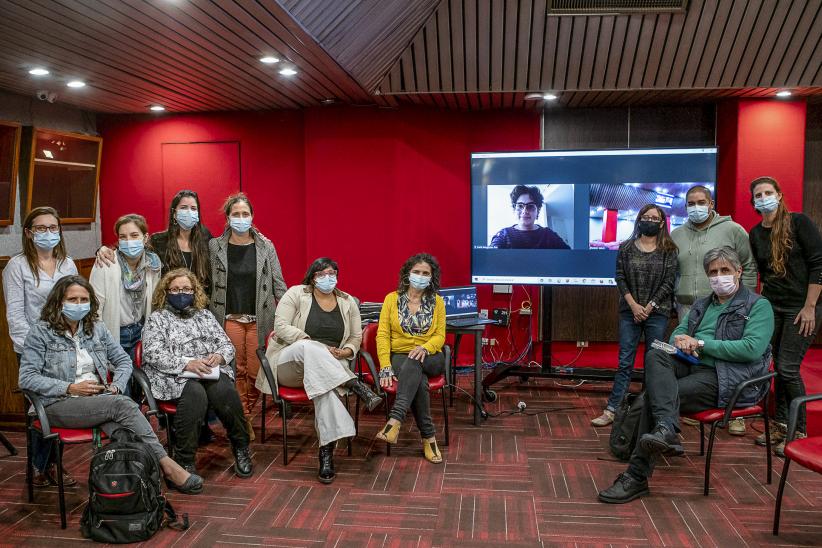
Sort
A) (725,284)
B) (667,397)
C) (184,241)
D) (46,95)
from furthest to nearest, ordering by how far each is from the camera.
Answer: (46,95) < (184,241) < (725,284) < (667,397)

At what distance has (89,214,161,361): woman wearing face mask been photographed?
4121 millimetres

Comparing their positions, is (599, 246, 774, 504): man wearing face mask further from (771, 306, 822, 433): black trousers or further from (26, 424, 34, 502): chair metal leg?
(26, 424, 34, 502): chair metal leg

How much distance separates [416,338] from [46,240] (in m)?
2.30

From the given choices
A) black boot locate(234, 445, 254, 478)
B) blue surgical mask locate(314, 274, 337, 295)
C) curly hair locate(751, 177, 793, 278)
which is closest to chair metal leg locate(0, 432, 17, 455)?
black boot locate(234, 445, 254, 478)

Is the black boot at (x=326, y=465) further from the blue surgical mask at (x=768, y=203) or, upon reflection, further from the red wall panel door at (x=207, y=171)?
the red wall panel door at (x=207, y=171)

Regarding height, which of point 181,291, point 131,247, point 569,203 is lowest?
point 181,291

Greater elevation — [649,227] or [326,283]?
[649,227]

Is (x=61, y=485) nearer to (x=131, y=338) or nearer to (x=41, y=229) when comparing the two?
(x=131, y=338)

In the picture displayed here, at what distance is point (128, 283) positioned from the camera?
419 cm

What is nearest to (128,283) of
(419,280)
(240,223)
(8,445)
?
(240,223)

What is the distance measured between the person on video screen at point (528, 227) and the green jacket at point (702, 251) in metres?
1.26

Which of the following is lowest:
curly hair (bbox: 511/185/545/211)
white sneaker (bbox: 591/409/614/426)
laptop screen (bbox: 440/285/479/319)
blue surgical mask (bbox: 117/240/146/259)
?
white sneaker (bbox: 591/409/614/426)

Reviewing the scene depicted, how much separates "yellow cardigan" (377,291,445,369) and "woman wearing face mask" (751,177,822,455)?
83.7 inches

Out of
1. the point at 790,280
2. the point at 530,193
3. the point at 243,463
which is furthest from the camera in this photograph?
the point at 530,193
